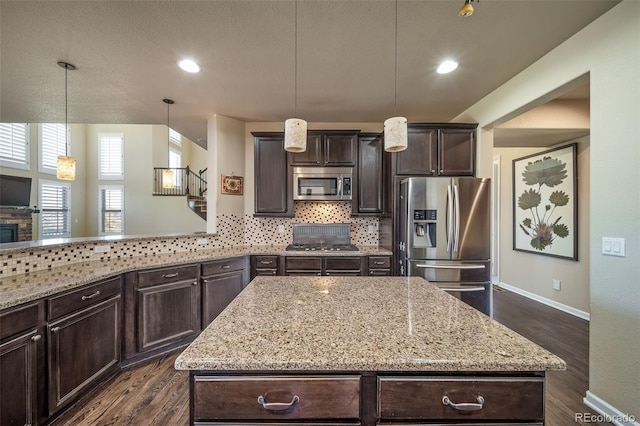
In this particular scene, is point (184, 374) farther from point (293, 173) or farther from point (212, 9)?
point (212, 9)

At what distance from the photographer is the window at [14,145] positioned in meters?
5.80

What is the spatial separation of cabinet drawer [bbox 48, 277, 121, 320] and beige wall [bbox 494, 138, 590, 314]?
5.26 meters

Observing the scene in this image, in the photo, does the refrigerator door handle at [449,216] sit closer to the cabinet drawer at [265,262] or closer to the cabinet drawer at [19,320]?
the cabinet drawer at [265,262]

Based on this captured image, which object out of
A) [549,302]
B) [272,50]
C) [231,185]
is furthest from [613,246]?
[231,185]

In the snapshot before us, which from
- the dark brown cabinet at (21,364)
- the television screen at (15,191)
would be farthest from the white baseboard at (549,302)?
the television screen at (15,191)

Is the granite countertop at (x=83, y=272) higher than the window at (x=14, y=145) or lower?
lower

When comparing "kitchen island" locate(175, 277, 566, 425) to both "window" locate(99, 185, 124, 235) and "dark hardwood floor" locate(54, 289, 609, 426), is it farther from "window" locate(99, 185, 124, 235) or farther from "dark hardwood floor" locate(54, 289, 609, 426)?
"window" locate(99, 185, 124, 235)

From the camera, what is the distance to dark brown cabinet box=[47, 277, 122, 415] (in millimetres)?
1661

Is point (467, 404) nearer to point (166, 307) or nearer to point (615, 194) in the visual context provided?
point (615, 194)

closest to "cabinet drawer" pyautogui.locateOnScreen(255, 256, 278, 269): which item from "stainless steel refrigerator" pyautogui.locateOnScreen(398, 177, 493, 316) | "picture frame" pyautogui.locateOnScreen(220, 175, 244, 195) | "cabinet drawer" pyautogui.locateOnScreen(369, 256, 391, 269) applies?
"picture frame" pyautogui.locateOnScreen(220, 175, 244, 195)

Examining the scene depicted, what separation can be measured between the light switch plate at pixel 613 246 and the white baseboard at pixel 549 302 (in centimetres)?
236

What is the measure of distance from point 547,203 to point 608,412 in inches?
116

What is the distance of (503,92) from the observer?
271 cm

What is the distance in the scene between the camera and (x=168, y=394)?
200 centimetres
